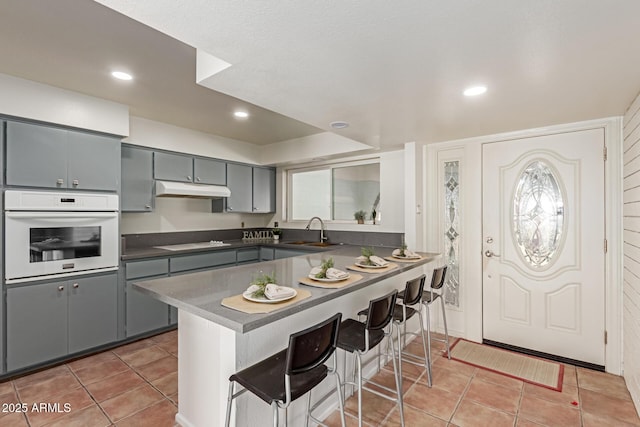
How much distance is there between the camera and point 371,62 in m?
1.62

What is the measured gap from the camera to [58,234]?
2746mm

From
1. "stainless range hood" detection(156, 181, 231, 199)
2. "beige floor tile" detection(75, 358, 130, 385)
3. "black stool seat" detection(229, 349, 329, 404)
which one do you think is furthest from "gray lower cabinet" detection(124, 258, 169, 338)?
"black stool seat" detection(229, 349, 329, 404)

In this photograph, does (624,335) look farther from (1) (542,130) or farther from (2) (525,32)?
(2) (525,32)

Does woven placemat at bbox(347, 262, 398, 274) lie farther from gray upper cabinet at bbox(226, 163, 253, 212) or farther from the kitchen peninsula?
gray upper cabinet at bbox(226, 163, 253, 212)

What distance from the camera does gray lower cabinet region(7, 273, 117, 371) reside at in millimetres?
2533

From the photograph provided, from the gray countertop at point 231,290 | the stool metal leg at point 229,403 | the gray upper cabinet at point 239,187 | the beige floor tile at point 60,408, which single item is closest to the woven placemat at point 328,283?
the gray countertop at point 231,290

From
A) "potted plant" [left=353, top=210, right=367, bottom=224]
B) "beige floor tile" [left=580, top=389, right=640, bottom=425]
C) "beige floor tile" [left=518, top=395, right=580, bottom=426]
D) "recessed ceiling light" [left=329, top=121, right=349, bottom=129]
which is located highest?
"recessed ceiling light" [left=329, top=121, right=349, bottom=129]

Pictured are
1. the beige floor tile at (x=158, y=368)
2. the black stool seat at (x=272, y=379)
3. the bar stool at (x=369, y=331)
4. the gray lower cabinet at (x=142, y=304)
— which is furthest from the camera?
the gray lower cabinet at (x=142, y=304)

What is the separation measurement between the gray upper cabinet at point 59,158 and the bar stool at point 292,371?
98.4 inches

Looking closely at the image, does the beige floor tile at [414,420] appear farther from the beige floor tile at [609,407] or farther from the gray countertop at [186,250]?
the gray countertop at [186,250]

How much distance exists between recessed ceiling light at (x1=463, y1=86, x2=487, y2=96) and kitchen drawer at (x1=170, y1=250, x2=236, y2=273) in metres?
3.26

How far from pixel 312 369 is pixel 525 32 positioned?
1.76 metres

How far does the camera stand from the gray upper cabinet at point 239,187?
4473mm

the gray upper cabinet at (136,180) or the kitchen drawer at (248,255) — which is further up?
the gray upper cabinet at (136,180)
